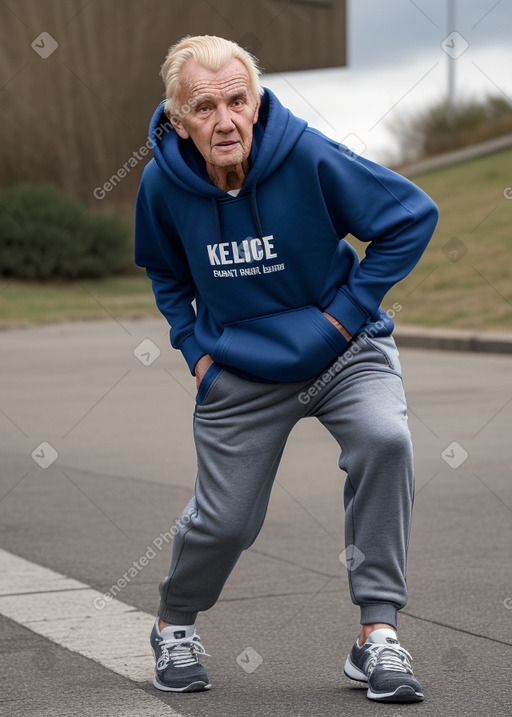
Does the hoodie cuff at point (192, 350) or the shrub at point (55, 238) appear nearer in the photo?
the hoodie cuff at point (192, 350)

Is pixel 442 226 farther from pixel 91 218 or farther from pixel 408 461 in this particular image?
pixel 408 461

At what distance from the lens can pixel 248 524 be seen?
11.6 ft

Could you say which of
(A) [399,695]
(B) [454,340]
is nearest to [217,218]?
(A) [399,695]

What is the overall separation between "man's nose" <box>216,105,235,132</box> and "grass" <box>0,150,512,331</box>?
12511 millimetres

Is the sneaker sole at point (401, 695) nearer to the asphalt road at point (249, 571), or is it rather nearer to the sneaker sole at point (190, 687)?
the asphalt road at point (249, 571)

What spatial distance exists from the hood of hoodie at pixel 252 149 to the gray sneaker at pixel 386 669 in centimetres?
125

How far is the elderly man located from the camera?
11.2ft

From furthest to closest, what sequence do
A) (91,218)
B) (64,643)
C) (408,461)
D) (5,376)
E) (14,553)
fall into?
Answer: (91,218)
(5,376)
(14,553)
(64,643)
(408,461)

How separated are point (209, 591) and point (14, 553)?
2.10 m

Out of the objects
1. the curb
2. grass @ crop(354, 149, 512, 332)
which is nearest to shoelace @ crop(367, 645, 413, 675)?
the curb

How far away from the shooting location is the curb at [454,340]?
Answer: 14.5m

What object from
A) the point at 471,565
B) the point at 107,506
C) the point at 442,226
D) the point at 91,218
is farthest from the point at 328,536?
the point at 91,218

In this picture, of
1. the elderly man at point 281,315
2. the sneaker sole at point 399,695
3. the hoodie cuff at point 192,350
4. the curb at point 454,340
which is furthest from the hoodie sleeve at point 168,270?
the curb at point 454,340

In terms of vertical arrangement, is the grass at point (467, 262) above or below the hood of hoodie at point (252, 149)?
above
